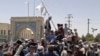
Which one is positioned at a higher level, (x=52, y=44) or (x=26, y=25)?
(x=26, y=25)

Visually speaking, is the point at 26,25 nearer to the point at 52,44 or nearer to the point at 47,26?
the point at 47,26

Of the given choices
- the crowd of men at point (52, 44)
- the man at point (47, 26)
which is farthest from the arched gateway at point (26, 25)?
the man at point (47, 26)

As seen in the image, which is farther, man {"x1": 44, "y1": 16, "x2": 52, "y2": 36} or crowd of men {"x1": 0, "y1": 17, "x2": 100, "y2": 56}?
man {"x1": 44, "y1": 16, "x2": 52, "y2": 36}

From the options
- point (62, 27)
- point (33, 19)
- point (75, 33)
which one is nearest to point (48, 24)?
point (62, 27)

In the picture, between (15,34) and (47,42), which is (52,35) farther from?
(15,34)

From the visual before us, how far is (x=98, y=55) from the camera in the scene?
18.6 m

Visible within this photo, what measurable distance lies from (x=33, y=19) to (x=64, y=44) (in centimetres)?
7434

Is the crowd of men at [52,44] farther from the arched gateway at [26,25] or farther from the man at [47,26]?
the arched gateway at [26,25]

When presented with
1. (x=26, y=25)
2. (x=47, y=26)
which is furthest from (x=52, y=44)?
(x=26, y=25)

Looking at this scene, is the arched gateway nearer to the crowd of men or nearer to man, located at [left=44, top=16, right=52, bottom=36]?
the crowd of men

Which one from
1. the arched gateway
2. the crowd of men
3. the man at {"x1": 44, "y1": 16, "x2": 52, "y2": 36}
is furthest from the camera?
the arched gateway

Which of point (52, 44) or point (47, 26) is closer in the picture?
point (52, 44)

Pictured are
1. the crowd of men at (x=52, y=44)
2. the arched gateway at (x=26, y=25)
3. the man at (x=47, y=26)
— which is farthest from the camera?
the arched gateway at (x=26, y=25)

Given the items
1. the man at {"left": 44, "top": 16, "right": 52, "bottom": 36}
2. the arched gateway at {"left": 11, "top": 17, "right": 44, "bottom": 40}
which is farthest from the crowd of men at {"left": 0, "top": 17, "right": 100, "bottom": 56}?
the arched gateway at {"left": 11, "top": 17, "right": 44, "bottom": 40}
